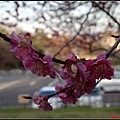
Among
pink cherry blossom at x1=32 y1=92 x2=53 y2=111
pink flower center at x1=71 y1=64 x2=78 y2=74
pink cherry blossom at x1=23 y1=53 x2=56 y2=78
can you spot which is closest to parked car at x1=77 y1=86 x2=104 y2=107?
pink cherry blossom at x1=32 y1=92 x2=53 y2=111

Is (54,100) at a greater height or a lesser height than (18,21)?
lesser

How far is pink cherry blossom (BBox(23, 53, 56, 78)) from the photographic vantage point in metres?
1.16

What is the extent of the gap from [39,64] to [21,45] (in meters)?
0.09

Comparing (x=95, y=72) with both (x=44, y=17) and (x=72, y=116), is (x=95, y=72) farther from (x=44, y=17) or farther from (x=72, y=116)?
(x=72, y=116)

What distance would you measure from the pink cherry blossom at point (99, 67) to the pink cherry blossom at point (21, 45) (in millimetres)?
208

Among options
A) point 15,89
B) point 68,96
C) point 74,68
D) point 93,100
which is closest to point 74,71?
point 74,68

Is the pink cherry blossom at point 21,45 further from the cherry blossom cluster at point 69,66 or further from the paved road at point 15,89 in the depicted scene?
the paved road at point 15,89

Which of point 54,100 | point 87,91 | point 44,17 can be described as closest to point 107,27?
point 44,17

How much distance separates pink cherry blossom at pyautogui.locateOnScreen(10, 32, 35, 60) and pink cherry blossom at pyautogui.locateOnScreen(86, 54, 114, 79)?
208 millimetres

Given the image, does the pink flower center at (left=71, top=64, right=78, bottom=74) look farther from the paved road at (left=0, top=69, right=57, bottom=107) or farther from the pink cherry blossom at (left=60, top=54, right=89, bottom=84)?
the paved road at (left=0, top=69, right=57, bottom=107)

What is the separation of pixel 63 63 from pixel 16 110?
968 centimetres

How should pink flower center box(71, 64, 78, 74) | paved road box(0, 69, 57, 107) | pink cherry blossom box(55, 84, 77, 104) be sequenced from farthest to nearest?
paved road box(0, 69, 57, 107), pink cherry blossom box(55, 84, 77, 104), pink flower center box(71, 64, 78, 74)

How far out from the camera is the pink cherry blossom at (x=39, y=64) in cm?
116

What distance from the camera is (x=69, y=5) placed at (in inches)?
180
